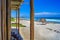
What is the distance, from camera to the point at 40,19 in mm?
2510

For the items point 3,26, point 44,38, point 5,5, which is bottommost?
point 44,38

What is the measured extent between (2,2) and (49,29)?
8.05 ft

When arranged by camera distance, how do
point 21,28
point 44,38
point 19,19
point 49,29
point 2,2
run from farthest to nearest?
point 49,29
point 44,38
point 21,28
point 19,19
point 2,2

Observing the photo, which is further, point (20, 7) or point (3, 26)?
point (20, 7)

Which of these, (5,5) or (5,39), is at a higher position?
(5,5)

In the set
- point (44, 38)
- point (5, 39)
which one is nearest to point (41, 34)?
point (44, 38)

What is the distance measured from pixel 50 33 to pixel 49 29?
131 mm

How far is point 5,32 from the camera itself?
3.12ft

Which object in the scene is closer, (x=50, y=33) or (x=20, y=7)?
(x=20, y=7)

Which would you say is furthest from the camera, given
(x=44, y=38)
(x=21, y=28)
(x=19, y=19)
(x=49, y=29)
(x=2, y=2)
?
(x=49, y=29)

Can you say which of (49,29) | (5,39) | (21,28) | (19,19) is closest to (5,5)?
(5,39)

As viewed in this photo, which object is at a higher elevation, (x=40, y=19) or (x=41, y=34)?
(x=40, y=19)

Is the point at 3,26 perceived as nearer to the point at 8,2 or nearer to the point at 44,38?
the point at 8,2

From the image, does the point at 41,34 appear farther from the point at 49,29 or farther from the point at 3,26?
the point at 3,26
